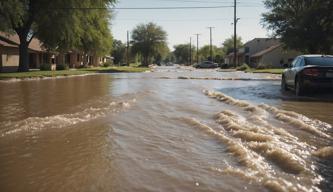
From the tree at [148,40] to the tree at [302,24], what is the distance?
5295 centimetres

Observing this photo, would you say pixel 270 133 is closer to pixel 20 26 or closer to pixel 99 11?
pixel 20 26

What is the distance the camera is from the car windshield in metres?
16.3

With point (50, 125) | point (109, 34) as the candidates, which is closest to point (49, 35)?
point (109, 34)

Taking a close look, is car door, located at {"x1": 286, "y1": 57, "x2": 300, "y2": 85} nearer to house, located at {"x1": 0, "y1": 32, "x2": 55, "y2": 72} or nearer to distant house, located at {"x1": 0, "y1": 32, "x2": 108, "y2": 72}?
distant house, located at {"x1": 0, "y1": 32, "x2": 108, "y2": 72}

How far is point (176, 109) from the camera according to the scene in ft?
41.2

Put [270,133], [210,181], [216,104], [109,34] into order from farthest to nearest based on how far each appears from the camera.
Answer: [109,34] < [216,104] < [270,133] < [210,181]

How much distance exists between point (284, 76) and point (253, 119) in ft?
34.1

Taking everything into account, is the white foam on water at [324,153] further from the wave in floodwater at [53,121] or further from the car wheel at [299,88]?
the car wheel at [299,88]

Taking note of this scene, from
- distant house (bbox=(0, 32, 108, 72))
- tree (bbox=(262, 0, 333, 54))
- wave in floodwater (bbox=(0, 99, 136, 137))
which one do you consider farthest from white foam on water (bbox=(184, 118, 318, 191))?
distant house (bbox=(0, 32, 108, 72))

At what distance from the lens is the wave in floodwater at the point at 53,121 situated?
9.10 m

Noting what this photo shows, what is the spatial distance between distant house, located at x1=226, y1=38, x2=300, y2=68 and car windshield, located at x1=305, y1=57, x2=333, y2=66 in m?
45.0

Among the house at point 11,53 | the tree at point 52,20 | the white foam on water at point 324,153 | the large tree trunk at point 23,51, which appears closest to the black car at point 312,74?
the white foam on water at point 324,153

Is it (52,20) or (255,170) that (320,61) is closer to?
(255,170)

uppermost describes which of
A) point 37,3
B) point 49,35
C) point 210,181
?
point 37,3
